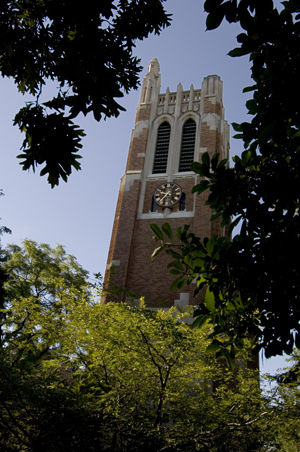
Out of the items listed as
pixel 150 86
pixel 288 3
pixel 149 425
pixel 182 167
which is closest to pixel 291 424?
pixel 149 425

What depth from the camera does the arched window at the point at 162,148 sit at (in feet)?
79.1

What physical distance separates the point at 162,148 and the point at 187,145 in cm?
151

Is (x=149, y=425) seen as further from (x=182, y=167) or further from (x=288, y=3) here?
(x=182, y=167)

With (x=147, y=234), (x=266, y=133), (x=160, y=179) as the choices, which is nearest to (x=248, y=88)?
(x=266, y=133)

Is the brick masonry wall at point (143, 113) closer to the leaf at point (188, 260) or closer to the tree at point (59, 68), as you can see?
the tree at point (59, 68)

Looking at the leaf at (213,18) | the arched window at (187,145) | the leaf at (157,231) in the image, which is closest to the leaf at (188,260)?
the leaf at (157,231)

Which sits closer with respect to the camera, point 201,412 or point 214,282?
point 214,282

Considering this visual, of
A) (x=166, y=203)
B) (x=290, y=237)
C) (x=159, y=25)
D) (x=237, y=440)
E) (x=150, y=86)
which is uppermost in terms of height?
(x=150, y=86)

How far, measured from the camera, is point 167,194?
22500 millimetres

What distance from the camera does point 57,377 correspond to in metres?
10.8

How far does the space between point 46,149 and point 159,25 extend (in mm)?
2591

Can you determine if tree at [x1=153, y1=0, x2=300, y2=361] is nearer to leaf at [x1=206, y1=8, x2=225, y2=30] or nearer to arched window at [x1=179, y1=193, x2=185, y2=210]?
leaf at [x1=206, y1=8, x2=225, y2=30]

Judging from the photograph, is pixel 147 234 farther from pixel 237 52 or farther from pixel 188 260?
pixel 237 52

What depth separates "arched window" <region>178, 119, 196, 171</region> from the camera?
2380 cm
